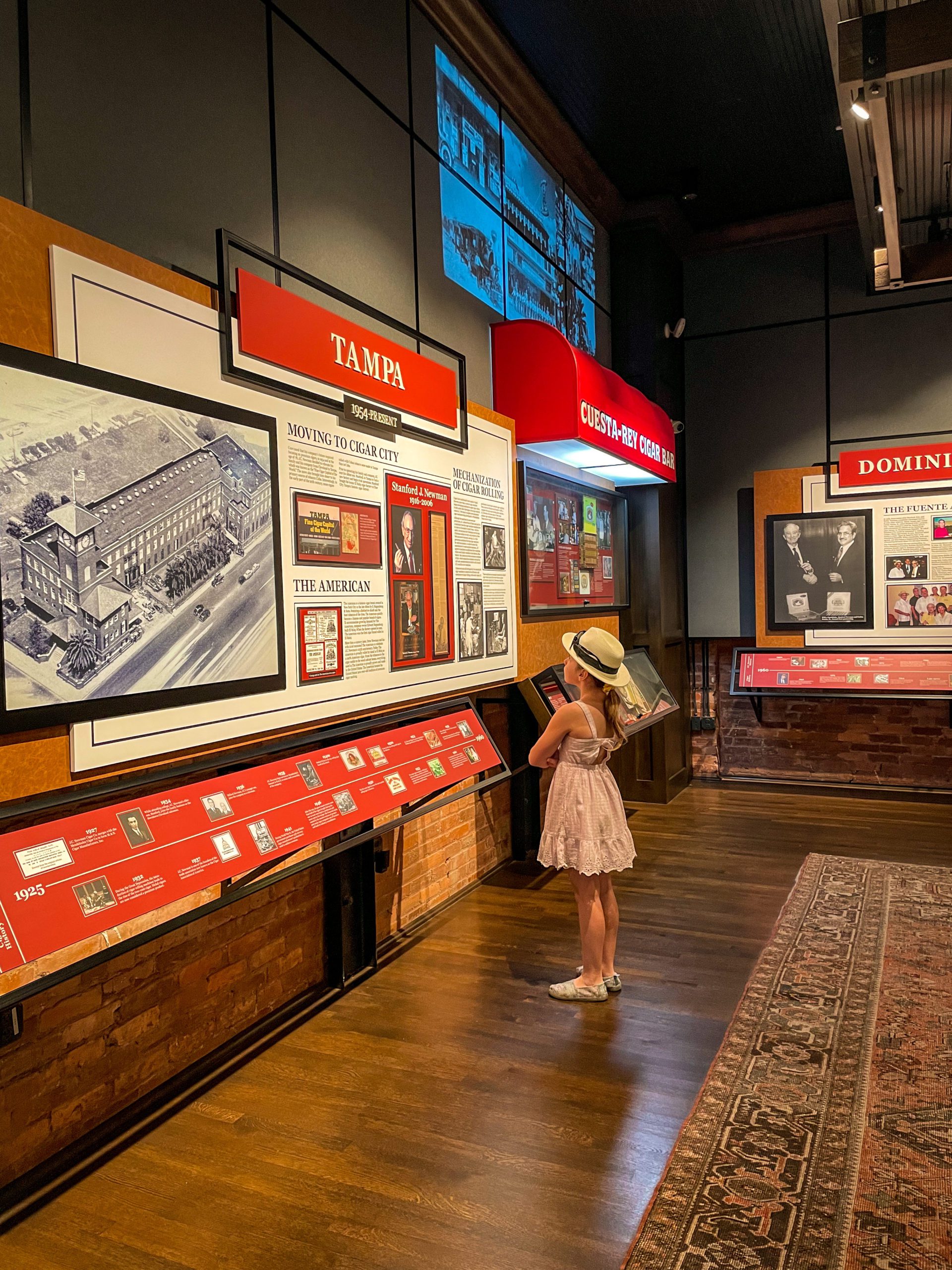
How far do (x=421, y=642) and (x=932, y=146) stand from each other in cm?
422

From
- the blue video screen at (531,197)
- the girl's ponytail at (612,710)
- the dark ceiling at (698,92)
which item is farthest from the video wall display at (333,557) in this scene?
the dark ceiling at (698,92)

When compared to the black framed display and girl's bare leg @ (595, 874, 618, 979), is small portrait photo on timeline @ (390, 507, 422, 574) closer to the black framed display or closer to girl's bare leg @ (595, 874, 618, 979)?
the black framed display

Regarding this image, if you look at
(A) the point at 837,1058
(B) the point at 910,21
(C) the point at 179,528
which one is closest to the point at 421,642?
(C) the point at 179,528

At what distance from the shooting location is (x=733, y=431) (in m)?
7.82

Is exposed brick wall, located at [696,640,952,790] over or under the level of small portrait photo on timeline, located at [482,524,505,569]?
under

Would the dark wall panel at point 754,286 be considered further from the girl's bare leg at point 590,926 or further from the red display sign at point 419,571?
the girl's bare leg at point 590,926

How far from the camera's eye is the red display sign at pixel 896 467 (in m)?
6.93

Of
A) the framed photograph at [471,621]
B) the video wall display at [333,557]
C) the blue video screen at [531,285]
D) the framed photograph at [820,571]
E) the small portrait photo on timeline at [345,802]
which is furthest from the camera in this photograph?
the framed photograph at [820,571]

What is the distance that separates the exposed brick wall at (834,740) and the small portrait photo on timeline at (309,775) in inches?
221

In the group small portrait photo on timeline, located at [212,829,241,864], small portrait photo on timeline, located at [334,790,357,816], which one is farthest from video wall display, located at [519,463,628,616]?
small portrait photo on timeline, located at [212,829,241,864]

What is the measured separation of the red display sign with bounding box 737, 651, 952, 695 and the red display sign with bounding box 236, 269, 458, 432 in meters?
4.14

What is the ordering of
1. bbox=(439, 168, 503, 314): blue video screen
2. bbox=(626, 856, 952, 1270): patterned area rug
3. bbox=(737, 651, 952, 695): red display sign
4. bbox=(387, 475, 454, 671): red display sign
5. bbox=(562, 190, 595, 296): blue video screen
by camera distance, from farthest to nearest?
bbox=(737, 651, 952, 695): red display sign → bbox=(562, 190, 595, 296): blue video screen → bbox=(439, 168, 503, 314): blue video screen → bbox=(387, 475, 454, 671): red display sign → bbox=(626, 856, 952, 1270): patterned area rug

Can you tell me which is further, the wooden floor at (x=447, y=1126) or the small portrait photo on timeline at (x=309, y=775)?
the small portrait photo on timeline at (x=309, y=775)

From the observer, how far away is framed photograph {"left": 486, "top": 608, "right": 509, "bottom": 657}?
471cm
